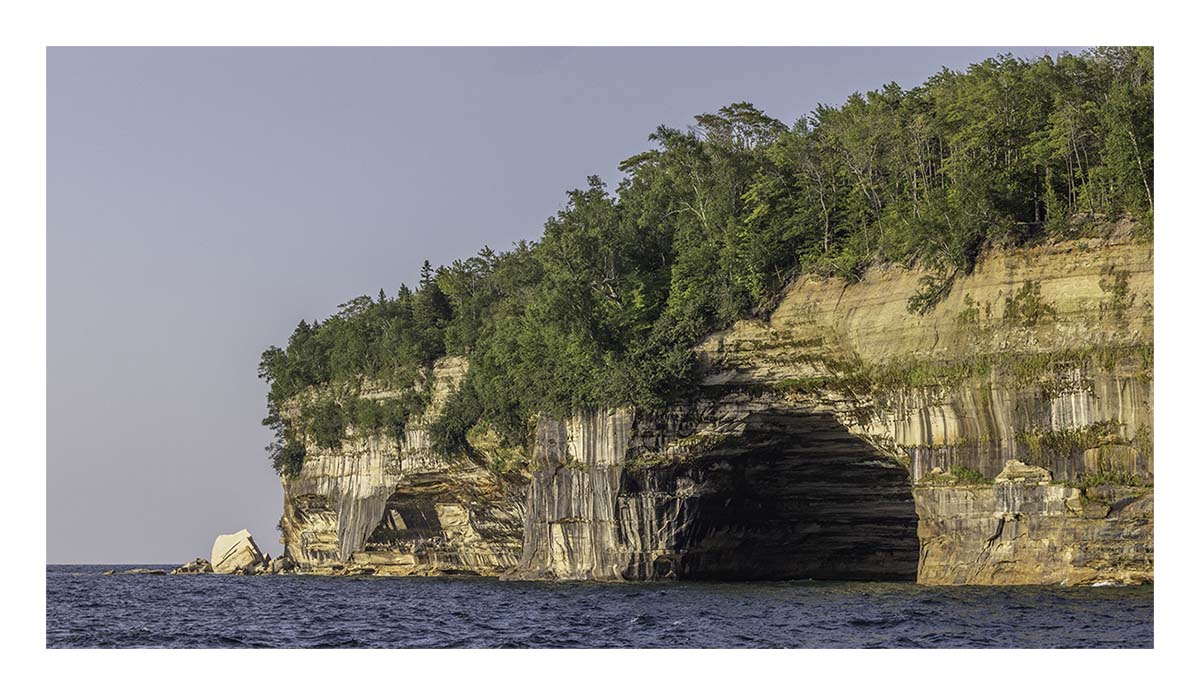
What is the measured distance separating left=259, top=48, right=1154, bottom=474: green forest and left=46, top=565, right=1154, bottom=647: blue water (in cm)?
1158

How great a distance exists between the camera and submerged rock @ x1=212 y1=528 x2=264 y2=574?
109 metres

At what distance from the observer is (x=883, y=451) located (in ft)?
189

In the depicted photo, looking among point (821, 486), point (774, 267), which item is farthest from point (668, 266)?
point (821, 486)

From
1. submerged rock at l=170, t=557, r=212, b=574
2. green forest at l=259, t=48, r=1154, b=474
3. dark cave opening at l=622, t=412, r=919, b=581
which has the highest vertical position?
green forest at l=259, t=48, r=1154, b=474

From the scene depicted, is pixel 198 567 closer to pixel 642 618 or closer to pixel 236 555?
pixel 236 555

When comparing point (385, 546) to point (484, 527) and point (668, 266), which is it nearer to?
point (484, 527)

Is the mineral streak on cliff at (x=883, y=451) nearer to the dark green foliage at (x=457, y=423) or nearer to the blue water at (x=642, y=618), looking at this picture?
the dark green foliage at (x=457, y=423)

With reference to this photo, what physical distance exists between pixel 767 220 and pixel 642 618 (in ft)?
84.7

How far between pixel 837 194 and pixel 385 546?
125 feet

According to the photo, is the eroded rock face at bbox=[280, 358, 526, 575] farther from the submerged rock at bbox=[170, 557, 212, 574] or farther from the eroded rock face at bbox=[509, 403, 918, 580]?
the submerged rock at bbox=[170, 557, 212, 574]

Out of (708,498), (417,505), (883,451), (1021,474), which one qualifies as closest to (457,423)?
(417,505)

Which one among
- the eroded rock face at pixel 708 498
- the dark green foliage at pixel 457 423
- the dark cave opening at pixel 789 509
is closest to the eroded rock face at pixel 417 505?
the dark green foliage at pixel 457 423

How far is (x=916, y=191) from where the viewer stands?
190 ft

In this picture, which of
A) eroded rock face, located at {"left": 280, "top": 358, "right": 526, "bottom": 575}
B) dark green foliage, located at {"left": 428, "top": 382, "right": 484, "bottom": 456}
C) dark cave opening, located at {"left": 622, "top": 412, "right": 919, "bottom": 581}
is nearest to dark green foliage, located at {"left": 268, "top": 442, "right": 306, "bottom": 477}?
eroded rock face, located at {"left": 280, "top": 358, "right": 526, "bottom": 575}
